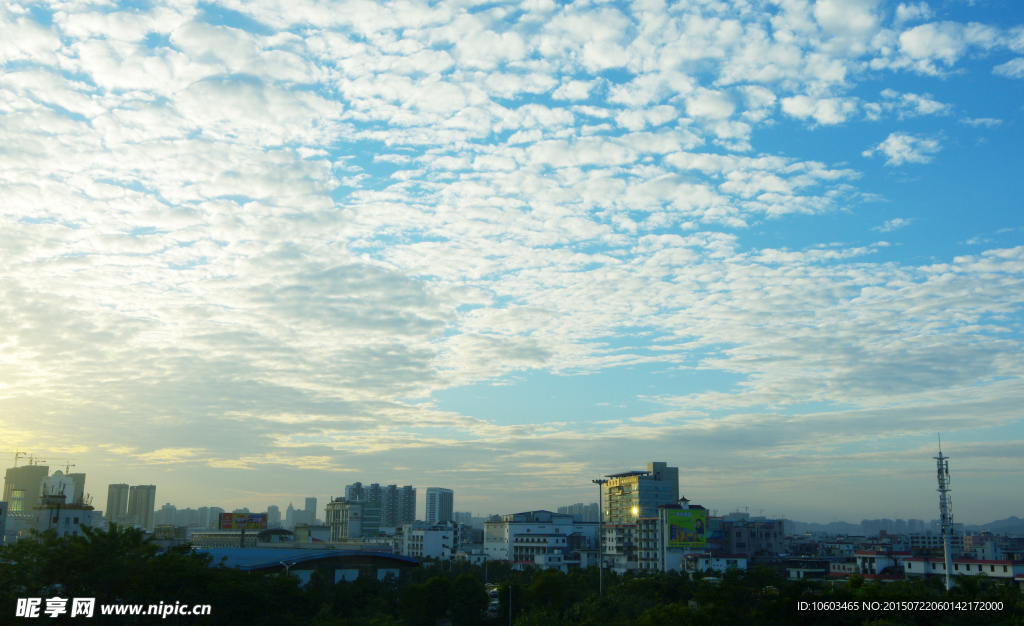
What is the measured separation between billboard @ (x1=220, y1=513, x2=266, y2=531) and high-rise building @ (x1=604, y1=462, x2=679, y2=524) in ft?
241

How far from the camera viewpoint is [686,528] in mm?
104375

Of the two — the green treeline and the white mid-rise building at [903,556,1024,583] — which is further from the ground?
the green treeline

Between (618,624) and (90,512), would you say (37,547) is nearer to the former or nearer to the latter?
(618,624)

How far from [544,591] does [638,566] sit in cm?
5446

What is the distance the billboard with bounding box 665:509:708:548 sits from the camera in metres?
104

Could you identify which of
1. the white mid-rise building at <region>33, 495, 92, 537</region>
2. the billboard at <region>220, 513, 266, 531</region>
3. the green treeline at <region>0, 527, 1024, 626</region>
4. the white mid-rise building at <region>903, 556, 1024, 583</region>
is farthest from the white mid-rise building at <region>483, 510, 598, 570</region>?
the green treeline at <region>0, 527, 1024, 626</region>

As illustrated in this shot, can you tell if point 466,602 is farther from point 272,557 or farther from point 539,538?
point 539,538

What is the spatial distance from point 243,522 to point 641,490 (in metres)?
83.9

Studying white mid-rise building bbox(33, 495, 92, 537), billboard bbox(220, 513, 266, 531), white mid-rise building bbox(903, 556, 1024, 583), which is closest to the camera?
white mid-rise building bbox(903, 556, 1024, 583)

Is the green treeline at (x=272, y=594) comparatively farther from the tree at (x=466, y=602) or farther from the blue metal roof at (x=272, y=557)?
the blue metal roof at (x=272, y=557)

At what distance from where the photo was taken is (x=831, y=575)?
295 feet

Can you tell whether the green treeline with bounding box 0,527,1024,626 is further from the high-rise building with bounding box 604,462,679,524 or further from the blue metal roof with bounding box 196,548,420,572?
the high-rise building with bounding box 604,462,679,524

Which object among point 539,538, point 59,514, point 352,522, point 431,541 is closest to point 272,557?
point 59,514

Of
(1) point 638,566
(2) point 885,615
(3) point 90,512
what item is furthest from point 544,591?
(3) point 90,512
